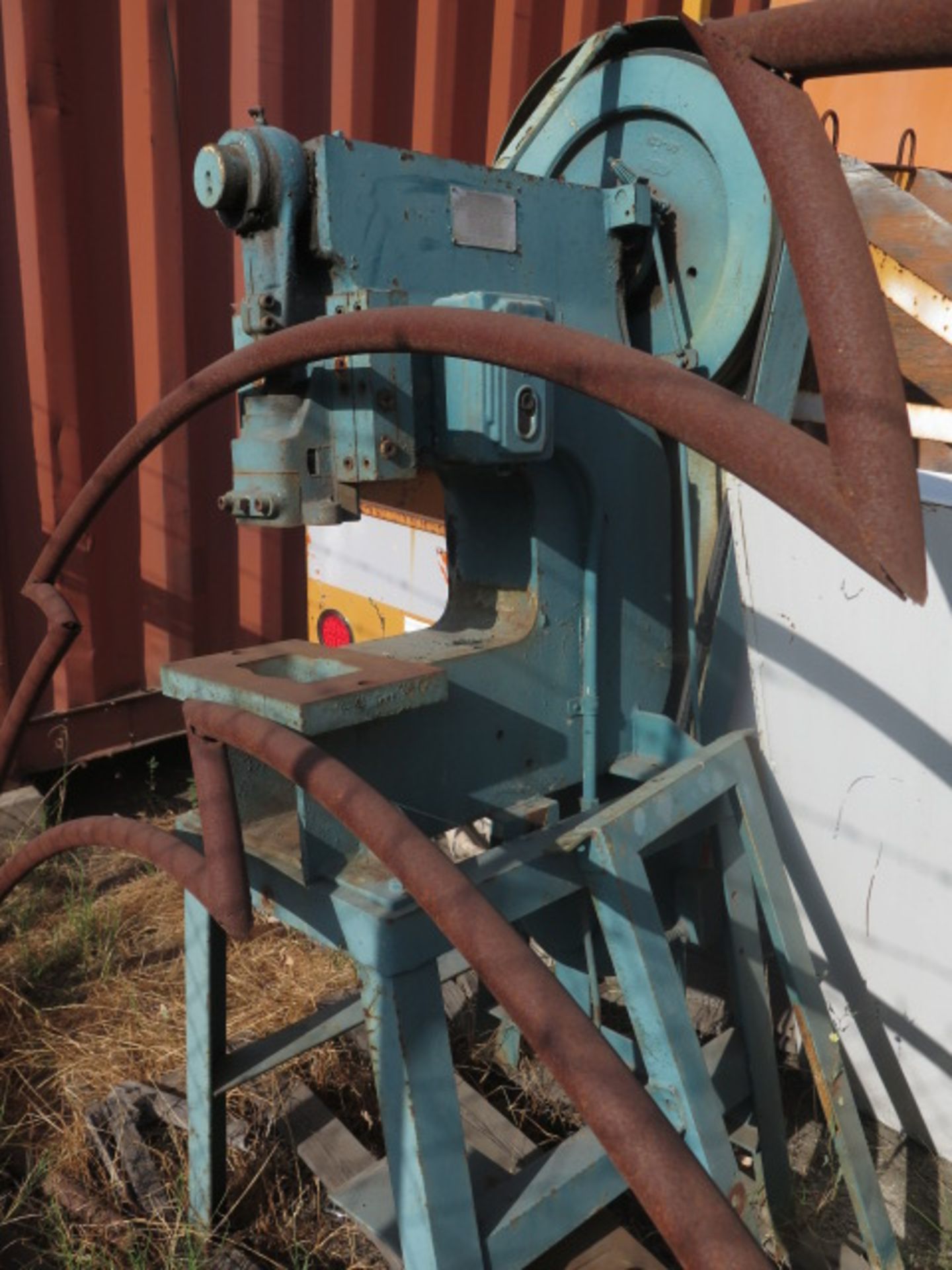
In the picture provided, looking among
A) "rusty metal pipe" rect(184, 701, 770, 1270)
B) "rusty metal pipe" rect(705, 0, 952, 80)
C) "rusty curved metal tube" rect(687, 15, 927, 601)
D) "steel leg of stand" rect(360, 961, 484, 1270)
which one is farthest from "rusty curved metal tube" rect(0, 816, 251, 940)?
"rusty metal pipe" rect(705, 0, 952, 80)

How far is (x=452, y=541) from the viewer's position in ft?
5.41

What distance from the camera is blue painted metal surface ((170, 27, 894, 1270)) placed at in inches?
50.0

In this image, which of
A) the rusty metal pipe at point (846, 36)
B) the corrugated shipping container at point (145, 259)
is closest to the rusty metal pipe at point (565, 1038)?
the rusty metal pipe at point (846, 36)

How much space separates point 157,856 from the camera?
116 cm

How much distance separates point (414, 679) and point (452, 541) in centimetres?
42

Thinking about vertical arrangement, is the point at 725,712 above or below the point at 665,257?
below

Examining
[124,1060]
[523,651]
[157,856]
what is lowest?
[124,1060]

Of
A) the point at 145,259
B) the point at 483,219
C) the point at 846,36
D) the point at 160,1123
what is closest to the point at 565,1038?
the point at 846,36

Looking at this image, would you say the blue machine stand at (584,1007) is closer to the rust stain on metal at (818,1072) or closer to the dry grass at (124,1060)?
the rust stain on metal at (818,1072)

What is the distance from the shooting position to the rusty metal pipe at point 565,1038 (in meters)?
0.62

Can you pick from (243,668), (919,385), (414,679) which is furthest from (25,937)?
(919,385)

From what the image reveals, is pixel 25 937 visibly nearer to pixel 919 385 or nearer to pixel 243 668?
pixel 243 668

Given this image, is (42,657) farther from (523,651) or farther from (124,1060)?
(124,1060)

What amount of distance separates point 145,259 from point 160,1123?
92.9 inches
